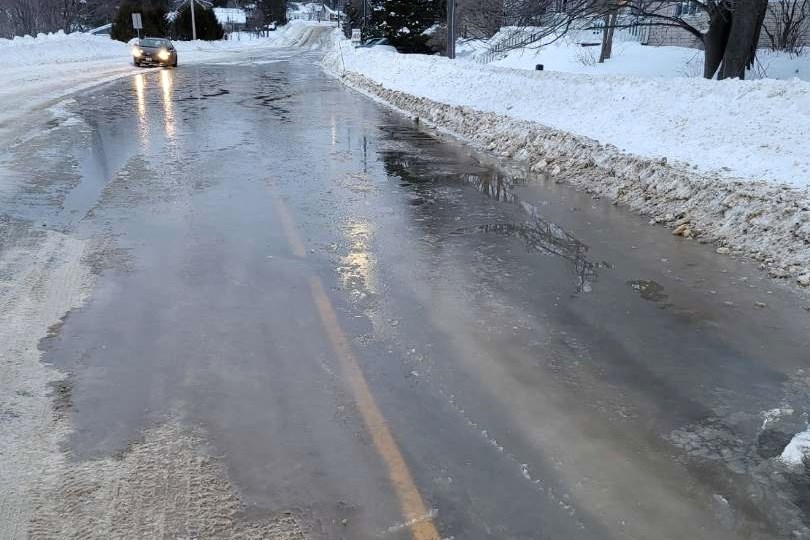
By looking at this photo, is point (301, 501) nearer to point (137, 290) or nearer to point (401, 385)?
point (401, 385)

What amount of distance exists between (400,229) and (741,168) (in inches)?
212

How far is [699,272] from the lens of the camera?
275 inches

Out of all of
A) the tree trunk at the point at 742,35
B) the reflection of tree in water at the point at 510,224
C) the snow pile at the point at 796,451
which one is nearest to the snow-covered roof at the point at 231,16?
the tree trunk at the point at 742,35

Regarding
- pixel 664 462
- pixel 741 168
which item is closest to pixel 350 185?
pixel 741 168

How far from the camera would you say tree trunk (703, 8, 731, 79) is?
16.7 m

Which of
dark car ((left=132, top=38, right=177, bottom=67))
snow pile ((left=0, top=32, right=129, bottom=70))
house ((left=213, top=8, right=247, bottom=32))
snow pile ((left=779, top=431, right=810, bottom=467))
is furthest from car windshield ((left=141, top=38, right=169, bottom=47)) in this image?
house ((left=213, top=8, right=247, bottom=32))

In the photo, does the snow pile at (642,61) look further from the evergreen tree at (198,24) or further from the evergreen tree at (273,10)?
the evergreen tree at (273,10)

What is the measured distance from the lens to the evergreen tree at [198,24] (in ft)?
234

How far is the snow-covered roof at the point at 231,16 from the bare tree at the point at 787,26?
89.1 metres

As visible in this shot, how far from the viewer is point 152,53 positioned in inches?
1444

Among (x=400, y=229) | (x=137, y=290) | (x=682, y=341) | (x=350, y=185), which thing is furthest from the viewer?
(x=350, y=185)

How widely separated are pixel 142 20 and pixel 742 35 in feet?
202

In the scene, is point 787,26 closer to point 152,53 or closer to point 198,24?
point 152,53

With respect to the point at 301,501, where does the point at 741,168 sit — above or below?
above
